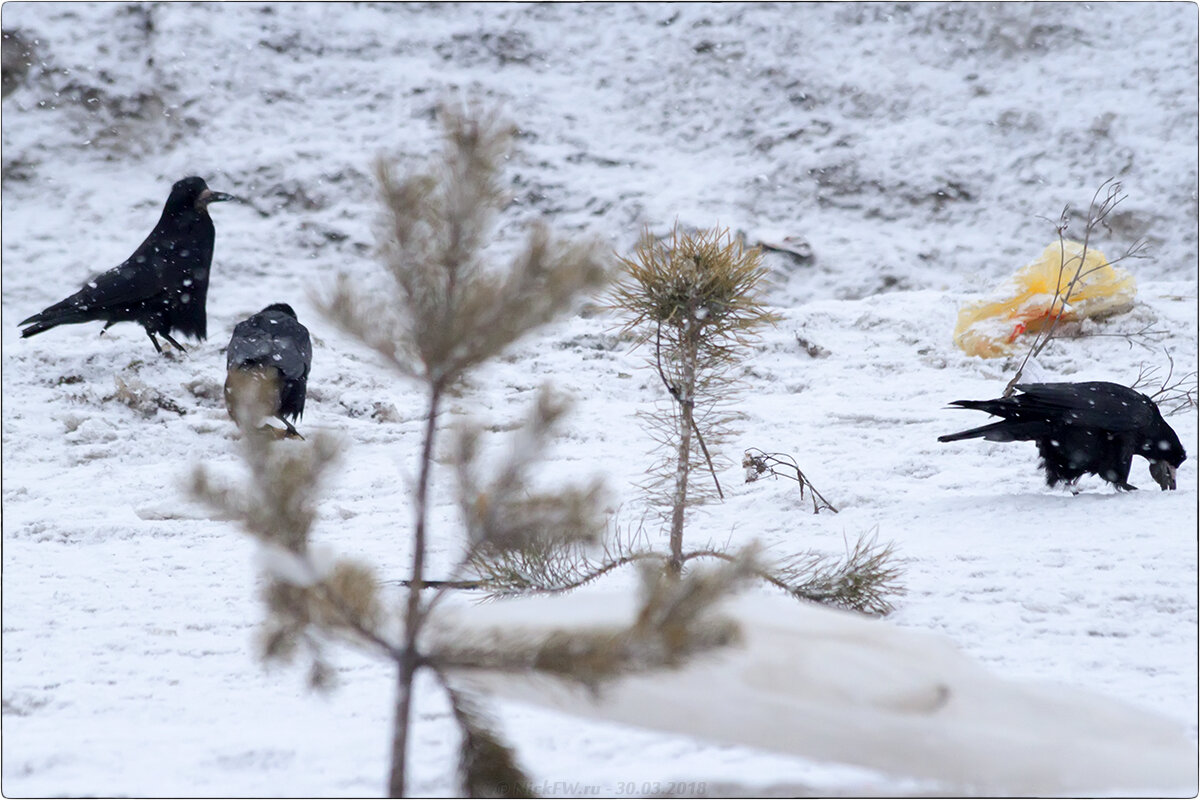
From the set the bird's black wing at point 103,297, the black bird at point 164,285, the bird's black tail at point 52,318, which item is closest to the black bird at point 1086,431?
the black bird at point 164,285

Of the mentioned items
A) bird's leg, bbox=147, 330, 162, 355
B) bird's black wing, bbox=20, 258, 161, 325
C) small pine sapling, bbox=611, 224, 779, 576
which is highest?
bird's black wing, bbox=20, 258, 161, 325

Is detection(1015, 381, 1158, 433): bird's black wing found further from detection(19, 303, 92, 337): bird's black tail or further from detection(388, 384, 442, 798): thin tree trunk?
detection(19, 303, 92, 337): bird's black tail

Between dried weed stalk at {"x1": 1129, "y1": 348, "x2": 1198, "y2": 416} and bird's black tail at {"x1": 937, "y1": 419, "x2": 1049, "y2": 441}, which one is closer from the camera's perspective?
bird's black tail at {"x1": 937, "y1": 419, "x2": 1049, "y2": 441}

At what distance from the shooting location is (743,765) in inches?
78.0

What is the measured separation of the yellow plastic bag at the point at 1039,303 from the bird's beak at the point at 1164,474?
2.45 m

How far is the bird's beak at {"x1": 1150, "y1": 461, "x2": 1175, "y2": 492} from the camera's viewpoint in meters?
4.45

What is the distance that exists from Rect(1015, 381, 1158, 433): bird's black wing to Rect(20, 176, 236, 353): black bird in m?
5.43

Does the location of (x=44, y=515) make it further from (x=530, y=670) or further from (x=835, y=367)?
(x=835, y=367)

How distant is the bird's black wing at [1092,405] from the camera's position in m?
4.35

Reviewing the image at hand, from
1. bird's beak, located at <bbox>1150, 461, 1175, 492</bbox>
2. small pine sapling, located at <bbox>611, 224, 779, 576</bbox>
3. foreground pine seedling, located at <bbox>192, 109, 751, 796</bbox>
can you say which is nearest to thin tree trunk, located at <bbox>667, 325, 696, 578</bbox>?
small pine sapling, located at <bbox>611, 224, 779, 576</bbox>

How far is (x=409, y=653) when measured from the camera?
1547 millimetres

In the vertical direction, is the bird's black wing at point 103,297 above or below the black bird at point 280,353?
above

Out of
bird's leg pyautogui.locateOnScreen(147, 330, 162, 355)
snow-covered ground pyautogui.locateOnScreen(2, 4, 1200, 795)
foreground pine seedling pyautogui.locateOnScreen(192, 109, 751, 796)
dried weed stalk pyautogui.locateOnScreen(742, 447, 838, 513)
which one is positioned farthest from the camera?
bird's leg pyautogui.locateOnScreen(147, 330, 162, 355)

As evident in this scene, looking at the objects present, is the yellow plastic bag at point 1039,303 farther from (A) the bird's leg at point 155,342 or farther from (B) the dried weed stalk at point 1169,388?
(A) the bird's leg at point 155,342
